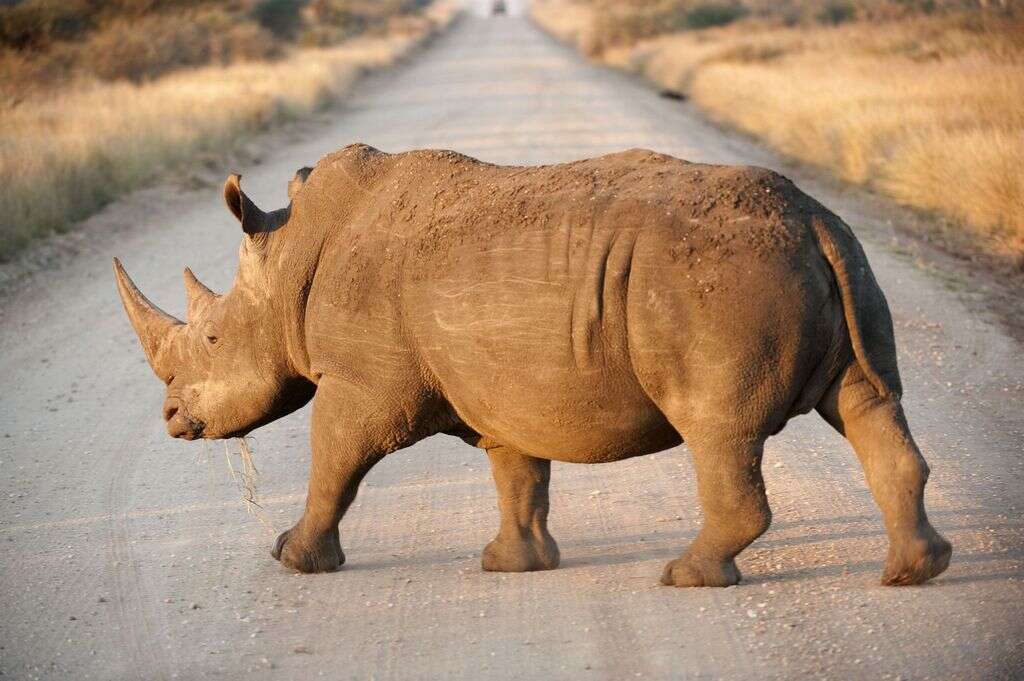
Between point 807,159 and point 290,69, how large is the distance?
695 inches

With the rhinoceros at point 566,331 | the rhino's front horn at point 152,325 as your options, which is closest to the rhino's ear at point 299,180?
the rhinoceros at point 566,331

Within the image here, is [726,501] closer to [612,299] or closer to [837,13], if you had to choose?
[612,299]

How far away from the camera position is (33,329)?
413 inches

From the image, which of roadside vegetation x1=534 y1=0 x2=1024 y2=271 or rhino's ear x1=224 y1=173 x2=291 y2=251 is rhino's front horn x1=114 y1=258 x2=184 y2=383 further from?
roadside vegetation x1=534 y1=0 x2=1024 y2=271

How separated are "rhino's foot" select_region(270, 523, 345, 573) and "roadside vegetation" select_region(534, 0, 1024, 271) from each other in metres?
7.73

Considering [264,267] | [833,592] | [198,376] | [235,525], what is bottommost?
[235,525]

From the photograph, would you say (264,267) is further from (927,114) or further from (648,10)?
(648,10)

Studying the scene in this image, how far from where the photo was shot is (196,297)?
5867 millimetres

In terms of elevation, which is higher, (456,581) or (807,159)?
(456,581)

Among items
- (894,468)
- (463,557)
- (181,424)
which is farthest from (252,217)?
(894,468)

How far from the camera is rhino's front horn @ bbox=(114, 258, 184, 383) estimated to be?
586 cm

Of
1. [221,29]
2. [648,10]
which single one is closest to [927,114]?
[221,29]

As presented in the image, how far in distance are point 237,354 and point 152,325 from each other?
508 mm

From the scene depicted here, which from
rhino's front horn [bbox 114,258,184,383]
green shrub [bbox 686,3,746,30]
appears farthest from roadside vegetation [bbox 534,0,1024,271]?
rhino's front horn [bbox 114,258,184,383]
